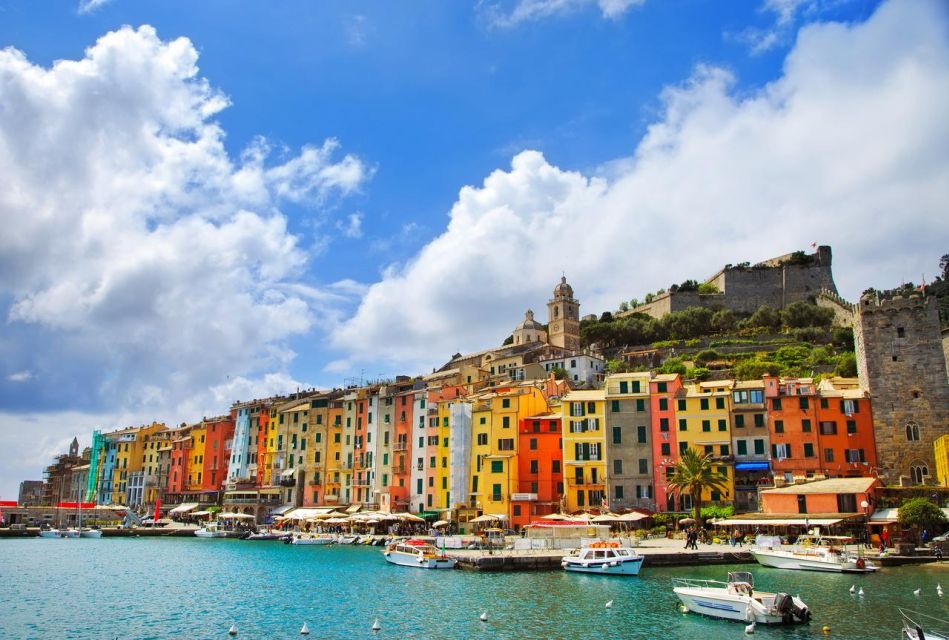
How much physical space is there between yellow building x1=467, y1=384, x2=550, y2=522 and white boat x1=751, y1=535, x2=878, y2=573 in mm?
24057

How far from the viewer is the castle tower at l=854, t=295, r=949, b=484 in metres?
54.1

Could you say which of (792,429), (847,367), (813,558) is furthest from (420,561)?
(847,367)

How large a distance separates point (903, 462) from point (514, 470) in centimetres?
2794

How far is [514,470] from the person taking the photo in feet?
210

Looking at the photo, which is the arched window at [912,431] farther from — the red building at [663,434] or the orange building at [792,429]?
the red building at [663,434]

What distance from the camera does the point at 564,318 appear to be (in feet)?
442

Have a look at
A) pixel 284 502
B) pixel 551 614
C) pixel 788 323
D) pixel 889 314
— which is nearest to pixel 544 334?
pixel 788 323

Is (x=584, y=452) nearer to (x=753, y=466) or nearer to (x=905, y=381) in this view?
(x=753, y=466)

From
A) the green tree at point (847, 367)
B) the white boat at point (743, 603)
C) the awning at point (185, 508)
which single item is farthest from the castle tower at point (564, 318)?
the white boat at point (743, 603)

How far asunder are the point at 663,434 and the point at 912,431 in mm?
16681

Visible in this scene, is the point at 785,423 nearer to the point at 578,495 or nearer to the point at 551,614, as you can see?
the point at 578,495

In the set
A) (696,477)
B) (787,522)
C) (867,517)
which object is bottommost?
(787,522)

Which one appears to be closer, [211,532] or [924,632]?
[924,632]

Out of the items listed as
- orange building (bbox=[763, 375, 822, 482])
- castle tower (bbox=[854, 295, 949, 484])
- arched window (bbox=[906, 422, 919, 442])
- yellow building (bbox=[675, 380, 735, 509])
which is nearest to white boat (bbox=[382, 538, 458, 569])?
yellow building (bbox=[675, 380, 735, 509])
